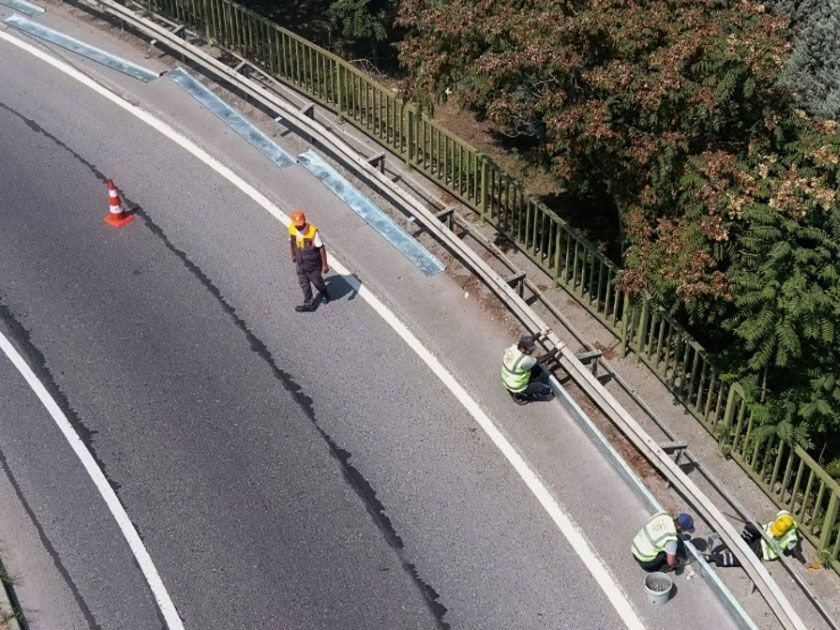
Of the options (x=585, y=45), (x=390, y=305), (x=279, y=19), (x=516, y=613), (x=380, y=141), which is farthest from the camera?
(x=279, y=19)

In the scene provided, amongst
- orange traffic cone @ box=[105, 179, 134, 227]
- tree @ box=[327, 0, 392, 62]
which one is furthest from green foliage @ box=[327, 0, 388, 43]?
orange traffic cone @ box=[105, 179, 134, 227]

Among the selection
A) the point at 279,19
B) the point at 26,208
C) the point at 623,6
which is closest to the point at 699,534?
the point at 623,6

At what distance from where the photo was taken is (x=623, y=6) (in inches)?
499

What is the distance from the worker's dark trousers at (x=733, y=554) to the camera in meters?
Result: 11.2

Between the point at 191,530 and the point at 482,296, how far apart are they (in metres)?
5.05

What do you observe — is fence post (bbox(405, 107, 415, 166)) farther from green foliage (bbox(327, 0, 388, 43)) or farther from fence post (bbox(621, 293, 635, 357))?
fence post (bbox(621, 293, 635, 357))

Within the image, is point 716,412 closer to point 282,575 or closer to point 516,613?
point 516,613

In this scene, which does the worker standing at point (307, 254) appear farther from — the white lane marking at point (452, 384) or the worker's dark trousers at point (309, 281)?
the white lane marking at point (452, 384)

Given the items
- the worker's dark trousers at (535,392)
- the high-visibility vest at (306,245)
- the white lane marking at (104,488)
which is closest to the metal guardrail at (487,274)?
the worker's dark trousers at (535,392)

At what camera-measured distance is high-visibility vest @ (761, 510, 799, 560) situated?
1130cm

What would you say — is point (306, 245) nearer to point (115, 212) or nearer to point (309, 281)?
point (309, 281)

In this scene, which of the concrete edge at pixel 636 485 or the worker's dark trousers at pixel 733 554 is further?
the worker's dark trousers at pixel 733 554

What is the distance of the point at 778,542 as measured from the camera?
1134 cm

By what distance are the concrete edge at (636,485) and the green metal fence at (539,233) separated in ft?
4.53
